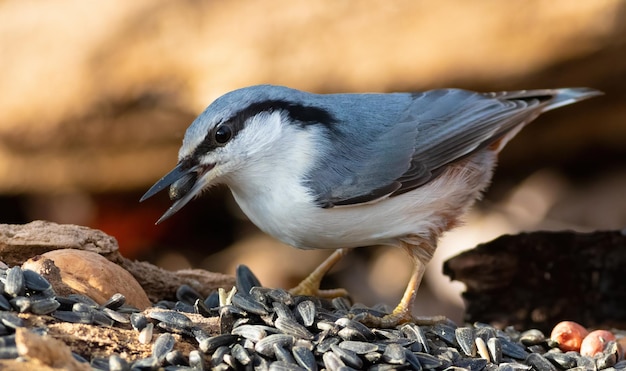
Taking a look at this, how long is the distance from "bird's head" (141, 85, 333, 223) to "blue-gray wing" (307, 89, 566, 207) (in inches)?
5.4

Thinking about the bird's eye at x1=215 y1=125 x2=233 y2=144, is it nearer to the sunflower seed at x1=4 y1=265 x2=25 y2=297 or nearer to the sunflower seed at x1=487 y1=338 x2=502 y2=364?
the sunflower seed at x1=4 y1=265 x2=25 y2=297

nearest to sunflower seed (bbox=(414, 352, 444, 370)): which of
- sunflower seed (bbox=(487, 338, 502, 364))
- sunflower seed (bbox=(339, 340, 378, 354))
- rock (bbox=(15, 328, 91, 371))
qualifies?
sunflower seed (bbox=(339, 340, 378, 354))

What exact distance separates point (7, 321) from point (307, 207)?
3.23ft

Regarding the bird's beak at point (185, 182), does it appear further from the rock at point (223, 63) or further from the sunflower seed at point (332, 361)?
the rock at point (223, 63)

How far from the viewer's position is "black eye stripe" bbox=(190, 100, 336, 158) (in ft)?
8.59

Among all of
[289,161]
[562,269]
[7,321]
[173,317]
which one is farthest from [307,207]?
[562,269]

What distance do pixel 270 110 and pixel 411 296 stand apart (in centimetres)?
80

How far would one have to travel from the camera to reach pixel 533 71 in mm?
4055

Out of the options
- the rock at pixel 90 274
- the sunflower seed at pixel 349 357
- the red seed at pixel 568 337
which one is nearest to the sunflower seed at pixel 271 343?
the sunflower seed at pixel 349 357

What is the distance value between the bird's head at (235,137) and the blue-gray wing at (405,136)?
138 mm

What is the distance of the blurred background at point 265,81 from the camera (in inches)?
160

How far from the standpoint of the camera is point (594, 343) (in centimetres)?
269

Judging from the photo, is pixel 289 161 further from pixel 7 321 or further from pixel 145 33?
pixel 145 33

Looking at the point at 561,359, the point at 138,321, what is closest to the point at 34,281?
the point at 138,321
